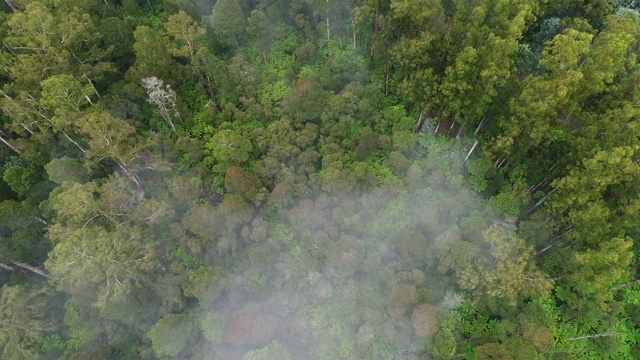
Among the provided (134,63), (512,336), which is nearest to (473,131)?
(512,336)

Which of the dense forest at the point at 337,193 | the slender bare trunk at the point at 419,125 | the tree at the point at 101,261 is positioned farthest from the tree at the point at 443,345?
the tree at the point at 101,261

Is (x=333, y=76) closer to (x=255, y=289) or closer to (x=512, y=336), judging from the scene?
(x=255, y=289)

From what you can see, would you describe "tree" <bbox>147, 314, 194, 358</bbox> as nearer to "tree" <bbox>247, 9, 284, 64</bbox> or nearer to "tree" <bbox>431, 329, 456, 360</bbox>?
"tree" <bbox>431, 329, 456, 360</bbox>

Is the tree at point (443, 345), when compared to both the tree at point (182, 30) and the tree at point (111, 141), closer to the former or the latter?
the tree at point (111, 141)

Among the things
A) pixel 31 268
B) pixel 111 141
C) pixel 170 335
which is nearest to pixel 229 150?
pixel 111 141

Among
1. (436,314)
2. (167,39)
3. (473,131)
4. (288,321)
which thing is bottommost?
(288,321)

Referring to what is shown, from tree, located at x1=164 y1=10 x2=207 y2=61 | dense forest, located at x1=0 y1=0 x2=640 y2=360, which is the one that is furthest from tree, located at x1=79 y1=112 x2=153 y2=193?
tree, located at x1=164 y1=10 x2=207 y2=61
